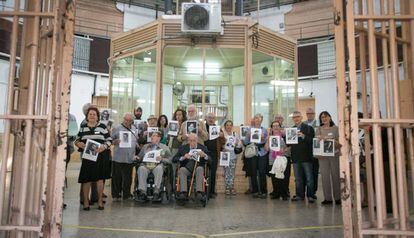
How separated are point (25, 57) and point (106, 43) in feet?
39.4

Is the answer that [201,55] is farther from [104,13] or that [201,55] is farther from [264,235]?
[104,13]

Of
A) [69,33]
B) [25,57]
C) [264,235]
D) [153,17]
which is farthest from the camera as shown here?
[153,17]

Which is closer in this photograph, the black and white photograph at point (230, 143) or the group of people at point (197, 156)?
the group of people at point (197, 156)

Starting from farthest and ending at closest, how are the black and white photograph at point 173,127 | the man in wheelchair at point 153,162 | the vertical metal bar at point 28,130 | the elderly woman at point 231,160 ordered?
the elderly woman at point 231,160 → the black and white photograph at point 173,127 → the man in wheelchair at point 153,162 → the vertical metal bar at point 28,130

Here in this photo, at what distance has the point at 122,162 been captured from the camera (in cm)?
579

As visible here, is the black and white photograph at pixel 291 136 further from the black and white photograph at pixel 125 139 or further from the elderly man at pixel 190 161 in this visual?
the black and white photograph at pixel 125 139

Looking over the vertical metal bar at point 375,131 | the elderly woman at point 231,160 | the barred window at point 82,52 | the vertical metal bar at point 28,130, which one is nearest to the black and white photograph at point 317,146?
the elderly woman at point 231,160

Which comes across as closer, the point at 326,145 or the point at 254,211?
the point at 254,211

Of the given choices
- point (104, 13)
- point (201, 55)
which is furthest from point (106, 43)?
point (201, 55)

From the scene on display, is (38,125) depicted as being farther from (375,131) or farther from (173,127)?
(173,127)

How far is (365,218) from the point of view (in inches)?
173

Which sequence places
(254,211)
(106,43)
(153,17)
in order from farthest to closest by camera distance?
(153,17), (106,43), (254,211)

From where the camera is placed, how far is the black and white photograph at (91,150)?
4.84m

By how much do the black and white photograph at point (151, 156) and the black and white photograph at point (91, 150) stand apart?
3.26 feet
